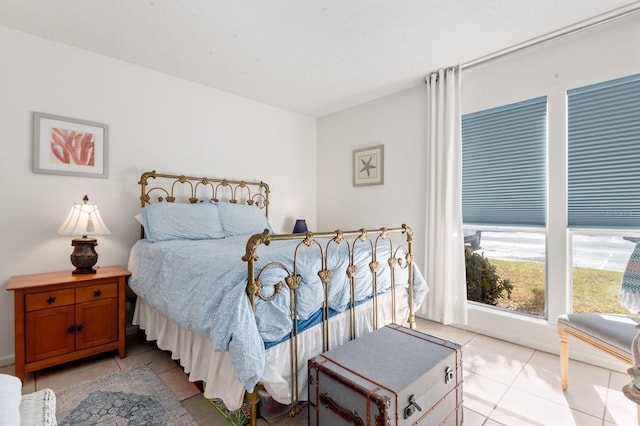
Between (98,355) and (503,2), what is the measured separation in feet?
13.0

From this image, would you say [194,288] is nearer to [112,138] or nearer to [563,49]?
[112,138]

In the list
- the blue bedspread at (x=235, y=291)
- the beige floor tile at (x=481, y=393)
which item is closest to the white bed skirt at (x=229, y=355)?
the blue bedspread at (x=235, y=291)

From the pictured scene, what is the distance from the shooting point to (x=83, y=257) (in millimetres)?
2359

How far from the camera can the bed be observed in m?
1.45

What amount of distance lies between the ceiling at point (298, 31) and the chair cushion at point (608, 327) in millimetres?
2065

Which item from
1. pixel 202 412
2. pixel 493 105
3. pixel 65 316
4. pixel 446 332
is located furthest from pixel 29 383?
pixel 493 105

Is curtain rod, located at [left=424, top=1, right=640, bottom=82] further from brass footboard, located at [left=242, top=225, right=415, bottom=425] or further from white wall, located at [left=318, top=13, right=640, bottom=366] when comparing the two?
brass footboard, located at [left=242, top=225, right=415, bottom=425]

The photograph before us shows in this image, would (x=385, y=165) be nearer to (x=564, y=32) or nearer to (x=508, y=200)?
(x=508, y=200)

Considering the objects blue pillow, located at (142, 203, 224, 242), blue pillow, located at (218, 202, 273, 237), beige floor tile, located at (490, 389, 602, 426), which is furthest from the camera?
blue pillow, located at (218, 202, 273, 237)

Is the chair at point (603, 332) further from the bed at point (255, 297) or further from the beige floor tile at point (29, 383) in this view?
the beige floor tile at point (29, 383)

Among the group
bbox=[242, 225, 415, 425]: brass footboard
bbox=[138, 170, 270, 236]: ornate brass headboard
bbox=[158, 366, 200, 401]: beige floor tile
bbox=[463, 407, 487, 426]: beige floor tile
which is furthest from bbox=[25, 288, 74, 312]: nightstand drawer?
bbox=[463, 407, 487, 426]: beige floor tile

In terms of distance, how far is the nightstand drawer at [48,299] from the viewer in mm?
2029

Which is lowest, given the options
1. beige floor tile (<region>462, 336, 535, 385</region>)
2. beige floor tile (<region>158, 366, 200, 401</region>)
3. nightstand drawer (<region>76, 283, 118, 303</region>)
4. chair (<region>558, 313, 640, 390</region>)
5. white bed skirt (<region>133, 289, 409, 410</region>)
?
beige floor tile (<region>462, 336, 535, 385</region>)

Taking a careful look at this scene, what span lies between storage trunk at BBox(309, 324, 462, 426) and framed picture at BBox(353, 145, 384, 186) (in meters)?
2.32
